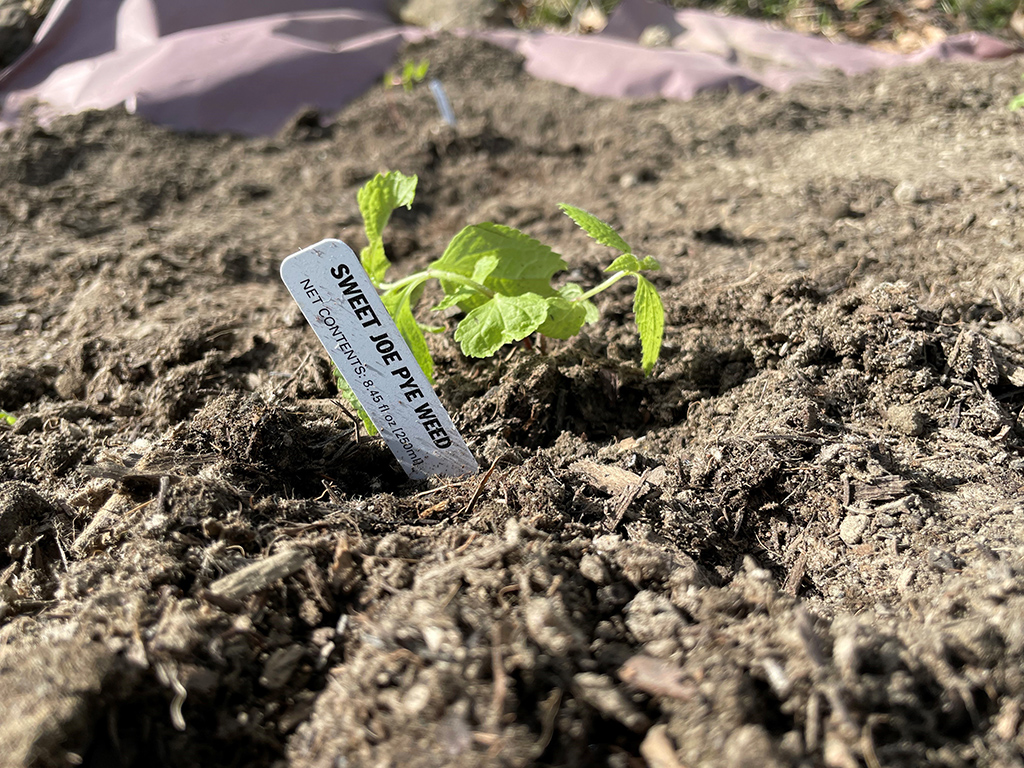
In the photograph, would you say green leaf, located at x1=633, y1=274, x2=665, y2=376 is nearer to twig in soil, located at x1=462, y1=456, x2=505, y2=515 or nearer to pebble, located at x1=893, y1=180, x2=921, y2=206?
twig in soil, located at x1=462, y1=456, x2=505, y2=515

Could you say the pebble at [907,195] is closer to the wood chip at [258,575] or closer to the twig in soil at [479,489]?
the twig in soil at [479,489]

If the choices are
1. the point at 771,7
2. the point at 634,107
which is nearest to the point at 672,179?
the point at 634,107

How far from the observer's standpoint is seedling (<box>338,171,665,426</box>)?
1.41 metres

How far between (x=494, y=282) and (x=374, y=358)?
34 centimetres

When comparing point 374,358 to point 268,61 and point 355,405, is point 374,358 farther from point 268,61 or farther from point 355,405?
point 268,61

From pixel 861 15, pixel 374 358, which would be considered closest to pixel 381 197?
pixel 374 358

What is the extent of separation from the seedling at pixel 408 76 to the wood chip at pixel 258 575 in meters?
2.91

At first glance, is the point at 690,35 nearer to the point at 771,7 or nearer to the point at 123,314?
the point at 771,7

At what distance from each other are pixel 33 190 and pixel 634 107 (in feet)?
8.45

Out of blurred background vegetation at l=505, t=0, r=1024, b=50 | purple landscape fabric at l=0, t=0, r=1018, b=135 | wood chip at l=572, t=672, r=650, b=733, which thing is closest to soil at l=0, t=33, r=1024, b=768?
wood chip at l=572, t=672, r=650, b=733

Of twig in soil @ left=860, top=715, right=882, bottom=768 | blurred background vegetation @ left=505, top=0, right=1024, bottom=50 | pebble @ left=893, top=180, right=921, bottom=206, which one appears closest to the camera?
twig in soil @ left=860, top=715, right=882, bottom=768

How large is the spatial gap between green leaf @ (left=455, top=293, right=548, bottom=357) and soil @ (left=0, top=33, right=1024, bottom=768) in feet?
0.68

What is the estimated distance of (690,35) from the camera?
13.3 ft

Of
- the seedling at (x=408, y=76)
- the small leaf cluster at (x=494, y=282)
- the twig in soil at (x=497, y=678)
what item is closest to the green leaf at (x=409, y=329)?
the small leaf cluster at (x=494, y=282)
